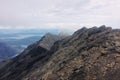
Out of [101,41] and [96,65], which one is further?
[101,41]

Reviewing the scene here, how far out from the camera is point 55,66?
86.4 metres

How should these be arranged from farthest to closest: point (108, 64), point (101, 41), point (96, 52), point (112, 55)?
point (101, 41) → point (96, 52) → point (112, 55) → point (108, 64)

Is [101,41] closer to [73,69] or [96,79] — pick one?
[73,69]

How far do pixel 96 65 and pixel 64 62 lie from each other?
1407 centimetres

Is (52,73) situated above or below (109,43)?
below

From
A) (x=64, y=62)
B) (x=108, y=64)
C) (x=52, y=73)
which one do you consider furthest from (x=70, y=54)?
(x=108, y=64)

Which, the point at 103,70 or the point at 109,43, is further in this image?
the point at 109,43

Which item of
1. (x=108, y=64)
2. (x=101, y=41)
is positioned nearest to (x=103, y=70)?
(x=108, y=64)

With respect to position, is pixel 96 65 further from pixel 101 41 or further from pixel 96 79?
pixel 101 41

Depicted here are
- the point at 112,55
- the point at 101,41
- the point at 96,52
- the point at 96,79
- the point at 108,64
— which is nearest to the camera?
the point at 96,79

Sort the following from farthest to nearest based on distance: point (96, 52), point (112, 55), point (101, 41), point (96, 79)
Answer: point (101, 41), point (96, 52), point (112, 55), point (96, 79)

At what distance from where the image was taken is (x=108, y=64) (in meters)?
73.2

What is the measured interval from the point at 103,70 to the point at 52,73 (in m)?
16.0

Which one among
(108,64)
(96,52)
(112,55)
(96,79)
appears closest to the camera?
(96,79)
